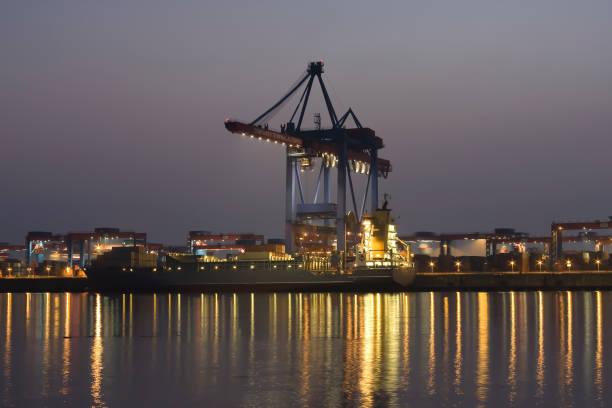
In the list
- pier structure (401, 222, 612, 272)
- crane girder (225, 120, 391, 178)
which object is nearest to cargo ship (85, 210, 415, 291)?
crane girder (225, 120, 391, 178)

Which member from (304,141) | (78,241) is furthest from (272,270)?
(78,241)

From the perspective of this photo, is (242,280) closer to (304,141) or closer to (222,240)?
(304,141)

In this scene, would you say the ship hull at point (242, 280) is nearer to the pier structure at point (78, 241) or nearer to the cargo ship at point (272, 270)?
the cargo ship at point (272, 270)

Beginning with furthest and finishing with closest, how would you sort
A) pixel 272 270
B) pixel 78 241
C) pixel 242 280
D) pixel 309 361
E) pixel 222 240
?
pixel 222 240 → pixel 78 241 → pixel 242 280 → pixel 272 270 → pixel 309 361

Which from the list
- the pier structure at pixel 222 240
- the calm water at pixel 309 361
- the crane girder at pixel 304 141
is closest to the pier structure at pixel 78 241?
the pier structure at pixel 222 240

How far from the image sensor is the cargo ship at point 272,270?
7600 centimetres

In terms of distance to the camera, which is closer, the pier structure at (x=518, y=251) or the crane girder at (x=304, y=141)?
the crane girder at (x=304, y=141)

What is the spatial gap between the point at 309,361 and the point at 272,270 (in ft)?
178

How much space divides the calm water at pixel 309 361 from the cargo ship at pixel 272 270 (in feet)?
120

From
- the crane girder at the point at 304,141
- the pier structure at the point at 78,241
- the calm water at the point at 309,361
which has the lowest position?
the calm water at the point at 309,361

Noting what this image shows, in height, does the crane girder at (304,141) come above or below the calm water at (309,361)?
above

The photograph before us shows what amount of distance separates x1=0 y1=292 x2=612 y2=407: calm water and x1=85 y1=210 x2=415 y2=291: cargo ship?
36600 millimetres

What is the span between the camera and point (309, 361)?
22.4 m

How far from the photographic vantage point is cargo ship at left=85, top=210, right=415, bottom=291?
76000mm
